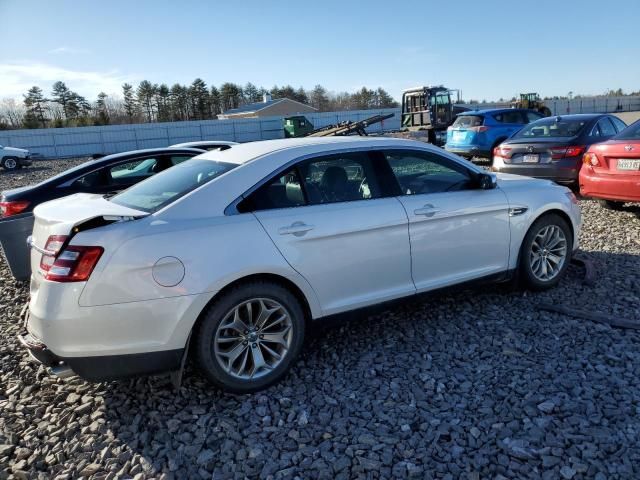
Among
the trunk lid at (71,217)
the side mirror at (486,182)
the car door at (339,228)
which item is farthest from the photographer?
the side mirror at (486,182)

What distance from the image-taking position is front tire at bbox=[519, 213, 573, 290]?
14.5 feet

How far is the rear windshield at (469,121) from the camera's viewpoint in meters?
13.1

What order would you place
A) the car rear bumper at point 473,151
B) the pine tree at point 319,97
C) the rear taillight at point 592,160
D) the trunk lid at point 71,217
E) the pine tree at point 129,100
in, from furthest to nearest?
the pine tree at point 319,97 → the pine tree at point 129,100 → the car rear bumper at point 473,151 → the rear taillight at point 592,160 → the trunk lid at point 71,217

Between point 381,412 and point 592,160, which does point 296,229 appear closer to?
point 381,412

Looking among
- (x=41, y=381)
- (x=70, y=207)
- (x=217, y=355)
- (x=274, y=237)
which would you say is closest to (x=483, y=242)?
(x=274, y=237)

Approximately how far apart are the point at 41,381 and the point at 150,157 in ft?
12.5

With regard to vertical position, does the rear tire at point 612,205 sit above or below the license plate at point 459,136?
below

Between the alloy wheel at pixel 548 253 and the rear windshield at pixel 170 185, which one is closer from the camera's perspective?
the rear windshield at pixel 170 185

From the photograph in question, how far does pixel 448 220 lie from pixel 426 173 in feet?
1.50

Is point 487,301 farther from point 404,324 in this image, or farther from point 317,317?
point 317,317

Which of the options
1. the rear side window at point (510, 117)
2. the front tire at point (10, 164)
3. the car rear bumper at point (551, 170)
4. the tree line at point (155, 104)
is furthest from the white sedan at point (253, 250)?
the tree line at point (155, 104)

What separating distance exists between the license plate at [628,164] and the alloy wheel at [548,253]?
94.8 inches

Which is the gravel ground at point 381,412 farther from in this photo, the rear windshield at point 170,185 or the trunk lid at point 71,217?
the rear windshield at point 170,185

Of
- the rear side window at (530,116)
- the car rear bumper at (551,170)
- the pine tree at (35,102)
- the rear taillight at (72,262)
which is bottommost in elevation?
the car rear bumper at (551,170)
